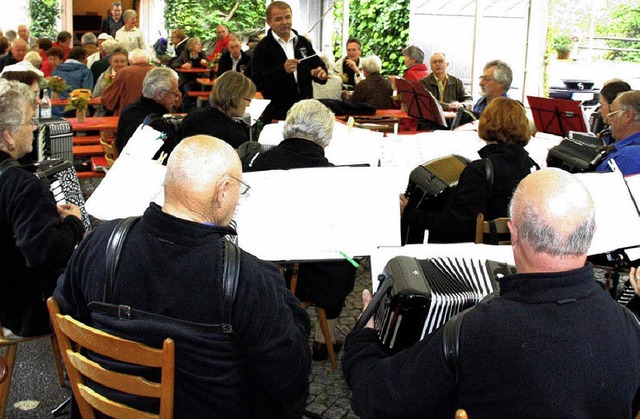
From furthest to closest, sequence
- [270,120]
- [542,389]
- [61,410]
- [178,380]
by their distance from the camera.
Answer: [270,120]
[61,410]
[178,380]
[542,389]

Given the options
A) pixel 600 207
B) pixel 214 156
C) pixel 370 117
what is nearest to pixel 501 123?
pixel 600 207

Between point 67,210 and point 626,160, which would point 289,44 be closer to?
point 626,160

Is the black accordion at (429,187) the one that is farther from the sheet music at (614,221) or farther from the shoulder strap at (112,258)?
Answer: the shoulder strap at (112,258)

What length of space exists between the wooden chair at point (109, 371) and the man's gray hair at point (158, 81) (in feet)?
12.2

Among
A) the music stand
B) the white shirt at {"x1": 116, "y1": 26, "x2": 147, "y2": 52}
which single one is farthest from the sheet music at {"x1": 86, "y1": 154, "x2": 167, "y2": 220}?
the white shirt at {"x1": 116, "y1": 26, "x2": 147, "y2": 52}

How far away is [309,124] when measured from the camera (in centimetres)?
386

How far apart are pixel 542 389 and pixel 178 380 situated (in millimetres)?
995

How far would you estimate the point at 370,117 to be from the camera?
7.77 m

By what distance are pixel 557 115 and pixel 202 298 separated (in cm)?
486

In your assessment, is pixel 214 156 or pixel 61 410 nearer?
pixel 214 156

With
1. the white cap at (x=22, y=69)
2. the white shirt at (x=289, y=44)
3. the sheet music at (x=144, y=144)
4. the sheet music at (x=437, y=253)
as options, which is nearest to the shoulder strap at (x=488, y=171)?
the sheet music at (x=437, y=253)

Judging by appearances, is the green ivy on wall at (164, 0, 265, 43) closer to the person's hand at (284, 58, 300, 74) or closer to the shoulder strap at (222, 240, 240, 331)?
the person's hand at (284, 58, 300, 74)

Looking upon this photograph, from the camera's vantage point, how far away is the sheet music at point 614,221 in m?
3.21

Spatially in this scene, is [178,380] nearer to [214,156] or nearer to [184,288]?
[184,288]
